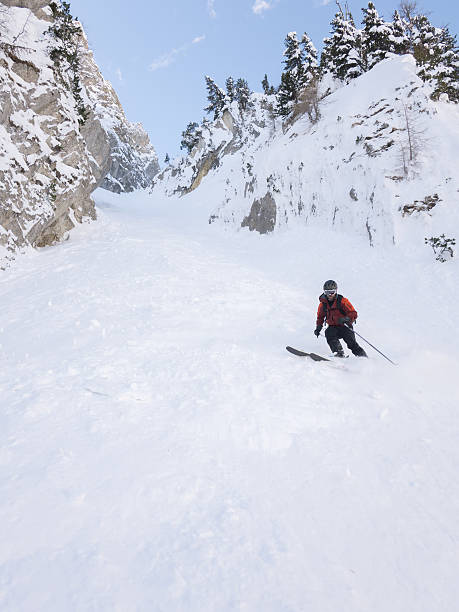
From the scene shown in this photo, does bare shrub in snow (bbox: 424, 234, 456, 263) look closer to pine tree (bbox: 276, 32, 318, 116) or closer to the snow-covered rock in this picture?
the snow-covered rock

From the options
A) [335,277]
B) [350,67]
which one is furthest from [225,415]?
[350,67]

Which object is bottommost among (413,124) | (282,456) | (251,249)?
(282,456)

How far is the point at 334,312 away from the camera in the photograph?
6.61 m

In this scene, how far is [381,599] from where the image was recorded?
207 centimetres

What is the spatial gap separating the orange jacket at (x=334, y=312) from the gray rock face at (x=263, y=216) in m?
12.4

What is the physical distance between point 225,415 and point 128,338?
10.1 ft

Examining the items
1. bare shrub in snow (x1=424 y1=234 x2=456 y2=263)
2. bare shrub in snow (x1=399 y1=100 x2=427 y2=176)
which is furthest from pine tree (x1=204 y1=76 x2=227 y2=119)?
bare shrub in snow (x1=424 y1=234 x2=456 y2=263)

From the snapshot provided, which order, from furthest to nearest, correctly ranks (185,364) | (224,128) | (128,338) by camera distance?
1. (224,128)
2. (128,338)
3. (185,364)

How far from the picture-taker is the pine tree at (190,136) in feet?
191

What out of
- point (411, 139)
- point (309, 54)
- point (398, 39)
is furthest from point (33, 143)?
point (309, 54)

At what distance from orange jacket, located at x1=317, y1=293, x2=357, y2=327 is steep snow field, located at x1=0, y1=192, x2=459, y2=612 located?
Answer: 68 cm

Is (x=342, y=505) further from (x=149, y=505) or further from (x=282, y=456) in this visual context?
(x=149, y=505)

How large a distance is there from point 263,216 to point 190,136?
48785 millimetres

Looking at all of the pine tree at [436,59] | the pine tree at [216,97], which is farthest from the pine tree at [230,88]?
the pine tree at [436,59]
